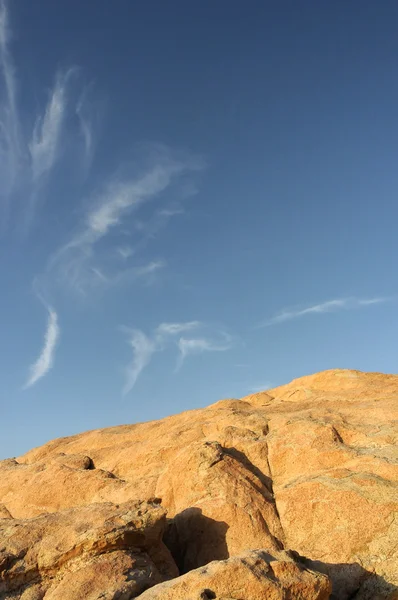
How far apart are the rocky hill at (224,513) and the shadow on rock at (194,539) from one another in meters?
0.04

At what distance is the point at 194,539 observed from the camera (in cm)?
1809

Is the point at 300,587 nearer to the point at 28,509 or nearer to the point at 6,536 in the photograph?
the point at 6,536

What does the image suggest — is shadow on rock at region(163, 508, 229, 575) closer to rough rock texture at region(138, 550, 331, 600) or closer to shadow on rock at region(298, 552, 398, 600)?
shadow on rock at region(298, 552, 398, 600)

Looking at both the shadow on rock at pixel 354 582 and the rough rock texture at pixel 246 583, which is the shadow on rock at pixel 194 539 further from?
the rough rock texture at pixel 246 583

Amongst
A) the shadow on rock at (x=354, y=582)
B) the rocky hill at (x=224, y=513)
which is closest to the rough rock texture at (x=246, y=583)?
the rocky hill at (x=224, y=513)

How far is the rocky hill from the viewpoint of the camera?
13602 mm

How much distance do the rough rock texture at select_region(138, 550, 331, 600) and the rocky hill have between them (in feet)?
0.10

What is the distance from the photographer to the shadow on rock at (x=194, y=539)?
17.4m

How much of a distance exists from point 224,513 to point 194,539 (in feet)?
4.81

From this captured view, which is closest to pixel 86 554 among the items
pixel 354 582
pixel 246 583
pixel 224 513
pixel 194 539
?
pixel 194 539

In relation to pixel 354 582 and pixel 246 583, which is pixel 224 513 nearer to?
pixel 354 582

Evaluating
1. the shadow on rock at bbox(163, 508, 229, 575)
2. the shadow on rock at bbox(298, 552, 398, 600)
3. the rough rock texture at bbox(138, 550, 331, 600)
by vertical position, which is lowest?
the shadow on rock at bbox(298, 552, 398, 600)

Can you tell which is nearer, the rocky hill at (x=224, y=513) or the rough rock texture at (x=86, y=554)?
the rocky hill at (x=224, y=513)

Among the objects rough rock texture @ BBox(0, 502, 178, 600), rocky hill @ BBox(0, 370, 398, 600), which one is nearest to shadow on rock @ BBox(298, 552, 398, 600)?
rocky hill @ BBox(0, 370, 398, 600)
